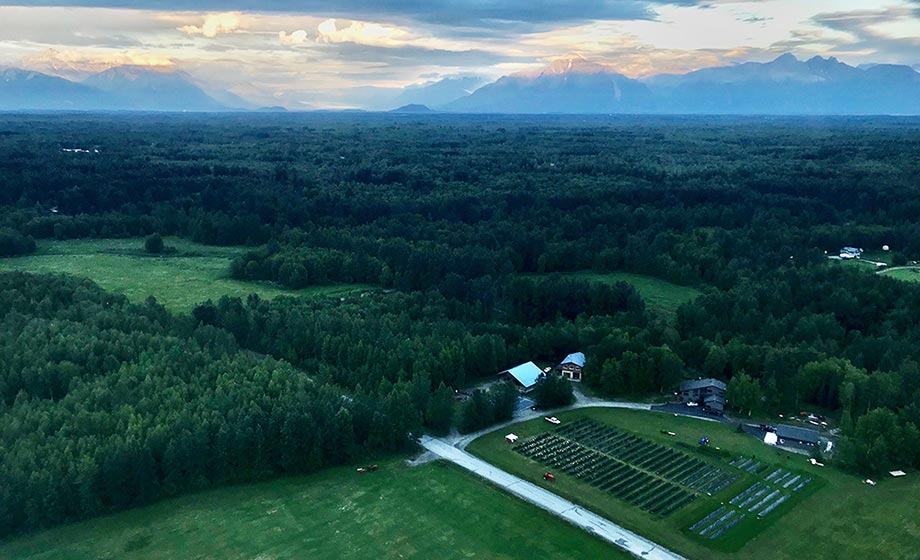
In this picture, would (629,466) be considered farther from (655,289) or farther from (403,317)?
(655,289)

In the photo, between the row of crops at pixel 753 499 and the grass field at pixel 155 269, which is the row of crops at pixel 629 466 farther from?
the grass field at pixel 155 269

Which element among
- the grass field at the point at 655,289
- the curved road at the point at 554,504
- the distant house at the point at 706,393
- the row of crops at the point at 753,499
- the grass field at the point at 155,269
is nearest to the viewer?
the curved road at the point at 554,504

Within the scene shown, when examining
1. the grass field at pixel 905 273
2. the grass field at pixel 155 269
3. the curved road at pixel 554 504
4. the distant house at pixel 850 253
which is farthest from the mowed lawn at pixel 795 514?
the distant house at pixel 850 253

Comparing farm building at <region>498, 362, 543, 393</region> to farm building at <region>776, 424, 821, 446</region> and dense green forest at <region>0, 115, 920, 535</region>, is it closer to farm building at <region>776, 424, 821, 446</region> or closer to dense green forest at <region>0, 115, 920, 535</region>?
dense green forest at <region>0, 115, 920, 535</region>

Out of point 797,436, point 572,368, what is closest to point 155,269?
point 572,368

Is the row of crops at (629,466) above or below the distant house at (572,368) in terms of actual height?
below

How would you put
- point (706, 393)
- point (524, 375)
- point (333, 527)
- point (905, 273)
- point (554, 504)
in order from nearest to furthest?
point (333, 527) → point (554, 504) → point (706, 393) → point (524, 375) → point (905, 273)

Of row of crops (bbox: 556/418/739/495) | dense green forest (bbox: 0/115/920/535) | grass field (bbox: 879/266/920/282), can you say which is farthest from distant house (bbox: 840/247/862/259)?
row of crops (bbox: 556/418/739/495)
